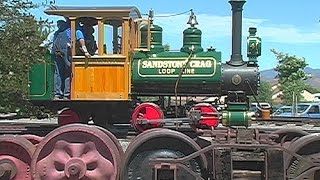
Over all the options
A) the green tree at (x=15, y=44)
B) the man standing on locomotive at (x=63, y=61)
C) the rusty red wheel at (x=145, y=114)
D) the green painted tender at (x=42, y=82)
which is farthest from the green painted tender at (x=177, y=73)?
the green tree at (x=15, y=44)

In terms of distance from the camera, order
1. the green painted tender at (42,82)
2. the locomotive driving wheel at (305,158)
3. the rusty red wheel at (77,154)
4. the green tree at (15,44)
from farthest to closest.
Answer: the green tree at (15,44) < the green painted tender at (42,82) < the rusty red wheel at (77,154) < the locomotive driving wheel at (305,158)

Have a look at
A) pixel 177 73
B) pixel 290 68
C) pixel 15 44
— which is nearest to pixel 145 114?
pixel 177 73

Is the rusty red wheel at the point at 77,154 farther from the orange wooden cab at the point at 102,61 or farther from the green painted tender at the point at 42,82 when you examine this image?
the green painted tender at the point at 42,82

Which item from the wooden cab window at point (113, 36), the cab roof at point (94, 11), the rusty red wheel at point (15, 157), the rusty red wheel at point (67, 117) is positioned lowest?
the rusty red wheel at point (15, 157)

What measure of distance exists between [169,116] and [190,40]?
135 cm

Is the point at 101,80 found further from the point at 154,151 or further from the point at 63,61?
the point at 154,151

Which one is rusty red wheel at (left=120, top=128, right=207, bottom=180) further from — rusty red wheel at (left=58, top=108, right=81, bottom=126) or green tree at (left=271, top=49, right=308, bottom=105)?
green tree at (left=271, top=49, right=308, bottom=105)

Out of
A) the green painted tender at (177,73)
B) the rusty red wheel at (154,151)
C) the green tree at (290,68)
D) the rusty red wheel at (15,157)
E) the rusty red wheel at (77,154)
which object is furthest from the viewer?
the green tree at (290,68)

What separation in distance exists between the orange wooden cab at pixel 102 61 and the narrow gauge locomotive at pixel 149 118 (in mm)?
16

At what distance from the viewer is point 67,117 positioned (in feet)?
33.5

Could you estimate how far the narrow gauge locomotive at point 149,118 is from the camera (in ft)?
26.8

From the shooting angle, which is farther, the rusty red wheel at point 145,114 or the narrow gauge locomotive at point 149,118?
the rusty red wheel at point 145,114

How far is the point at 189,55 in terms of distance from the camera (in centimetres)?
1020

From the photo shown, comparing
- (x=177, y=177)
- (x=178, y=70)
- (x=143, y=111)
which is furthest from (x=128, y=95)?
(x=177, y=177)
